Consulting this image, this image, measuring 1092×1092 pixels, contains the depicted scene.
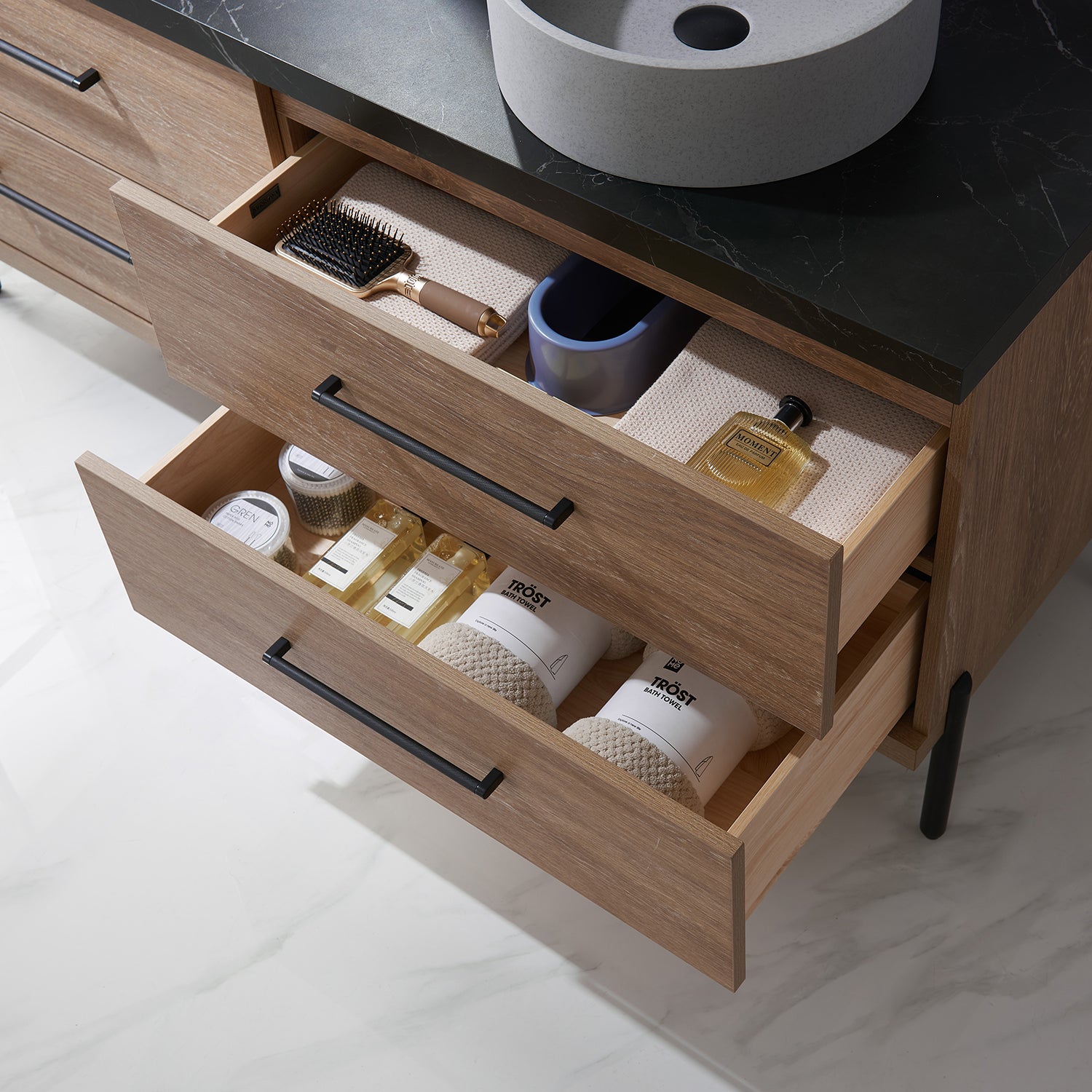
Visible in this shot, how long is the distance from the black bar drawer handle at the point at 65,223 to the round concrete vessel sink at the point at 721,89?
2.14 feet

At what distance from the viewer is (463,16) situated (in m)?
1.21

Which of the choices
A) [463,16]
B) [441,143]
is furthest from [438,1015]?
[463,16]

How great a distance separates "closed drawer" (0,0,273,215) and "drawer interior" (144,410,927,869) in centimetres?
26

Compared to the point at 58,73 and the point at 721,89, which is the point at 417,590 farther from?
the point at 58,73

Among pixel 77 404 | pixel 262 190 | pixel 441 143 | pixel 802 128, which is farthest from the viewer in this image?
pixel 77 404

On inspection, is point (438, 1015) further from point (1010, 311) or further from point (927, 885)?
point (1010, 311)

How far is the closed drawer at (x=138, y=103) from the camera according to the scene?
4.29 ft

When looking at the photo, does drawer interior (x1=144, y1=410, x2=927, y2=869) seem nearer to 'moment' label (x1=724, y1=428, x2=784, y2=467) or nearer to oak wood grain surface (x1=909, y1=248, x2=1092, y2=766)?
oak wood grain surface (x1=909, y1=248, x2=1092, y2=766)

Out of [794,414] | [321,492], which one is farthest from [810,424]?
[321,492]

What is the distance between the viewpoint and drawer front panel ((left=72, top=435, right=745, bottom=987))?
39.3 inches

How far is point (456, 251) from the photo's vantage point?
1254mm

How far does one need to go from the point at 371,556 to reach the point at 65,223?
2.06 feet

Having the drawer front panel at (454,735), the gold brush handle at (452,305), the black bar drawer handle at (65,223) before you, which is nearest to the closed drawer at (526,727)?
the drawer front panel at (454,735)

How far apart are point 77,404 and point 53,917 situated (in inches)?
28.8
